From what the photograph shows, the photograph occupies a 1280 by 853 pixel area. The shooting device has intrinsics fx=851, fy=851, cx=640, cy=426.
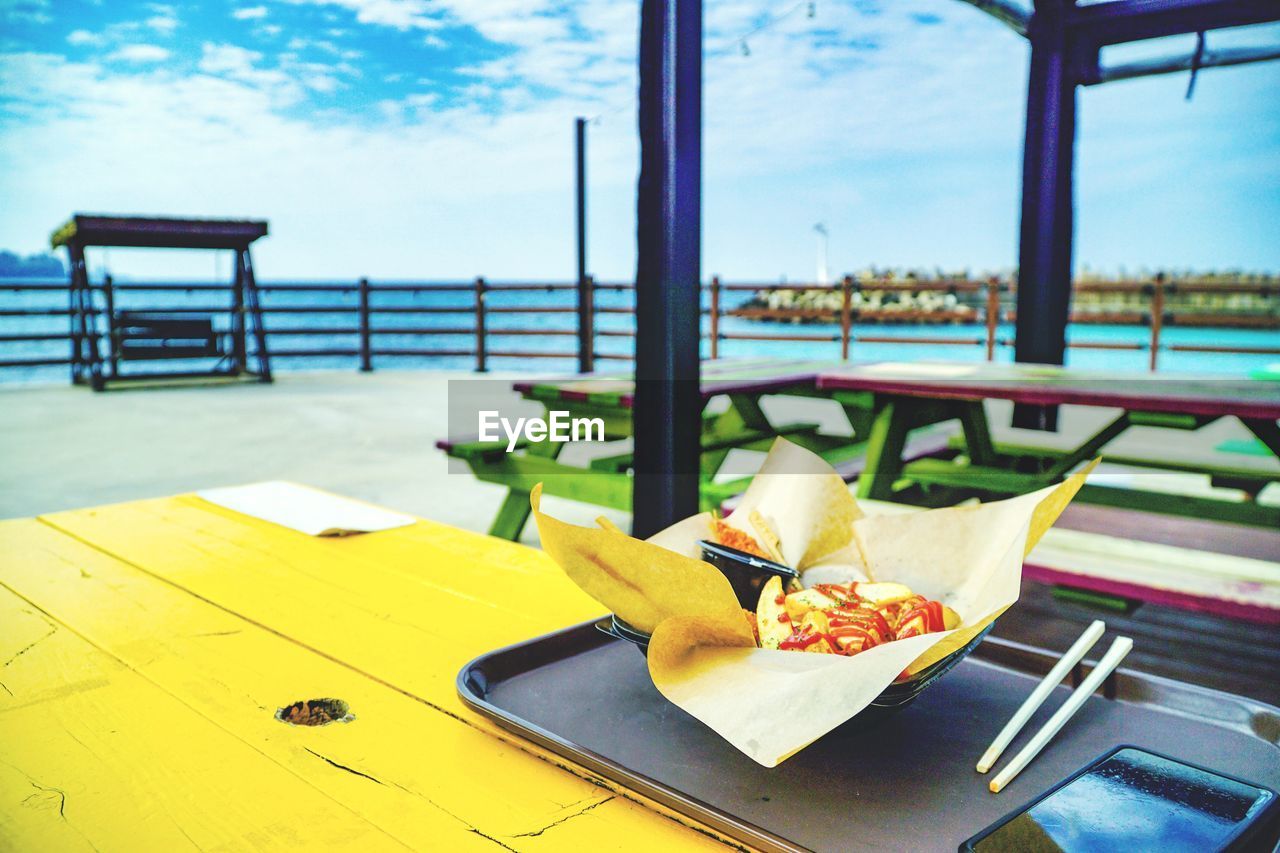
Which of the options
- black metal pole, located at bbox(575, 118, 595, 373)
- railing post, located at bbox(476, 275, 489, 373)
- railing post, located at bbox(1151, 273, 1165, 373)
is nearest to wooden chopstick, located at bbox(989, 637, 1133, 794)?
railing post, located at bbox(1151, 273, 1165, 373)

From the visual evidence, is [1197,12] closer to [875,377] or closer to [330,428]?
[875,377]

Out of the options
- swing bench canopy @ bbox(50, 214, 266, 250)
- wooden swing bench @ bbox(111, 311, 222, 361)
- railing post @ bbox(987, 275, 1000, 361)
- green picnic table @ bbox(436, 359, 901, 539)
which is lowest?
green picnic table @ bbox(436, 359, 901, 539)

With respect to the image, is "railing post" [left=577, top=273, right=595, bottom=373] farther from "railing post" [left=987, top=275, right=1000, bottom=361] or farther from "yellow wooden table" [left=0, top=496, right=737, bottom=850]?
"yellow wooden table" [left=0, top=496, right=737, bottom=850]

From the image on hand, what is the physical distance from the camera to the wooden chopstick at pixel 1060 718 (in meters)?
0.48

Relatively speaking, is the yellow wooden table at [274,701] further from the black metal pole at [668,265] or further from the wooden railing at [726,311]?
the wooden railing at [726,311]

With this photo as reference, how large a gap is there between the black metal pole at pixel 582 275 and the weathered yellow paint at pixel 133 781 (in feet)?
23.4

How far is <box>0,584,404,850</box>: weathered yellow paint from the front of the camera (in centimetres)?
45

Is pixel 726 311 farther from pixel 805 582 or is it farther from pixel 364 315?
pixel 805 582

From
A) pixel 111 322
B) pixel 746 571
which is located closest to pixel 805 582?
pixel 746 571

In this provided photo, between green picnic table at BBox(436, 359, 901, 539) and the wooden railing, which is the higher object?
the wooden railing

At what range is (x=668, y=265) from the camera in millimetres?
1655

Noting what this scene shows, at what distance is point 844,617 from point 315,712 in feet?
1.22

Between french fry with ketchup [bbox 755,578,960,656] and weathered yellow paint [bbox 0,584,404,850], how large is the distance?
0.82 ft

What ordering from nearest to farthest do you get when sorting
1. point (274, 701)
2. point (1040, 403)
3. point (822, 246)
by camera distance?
point (274, 701) → point (1040, 403) → point (822, 246)
